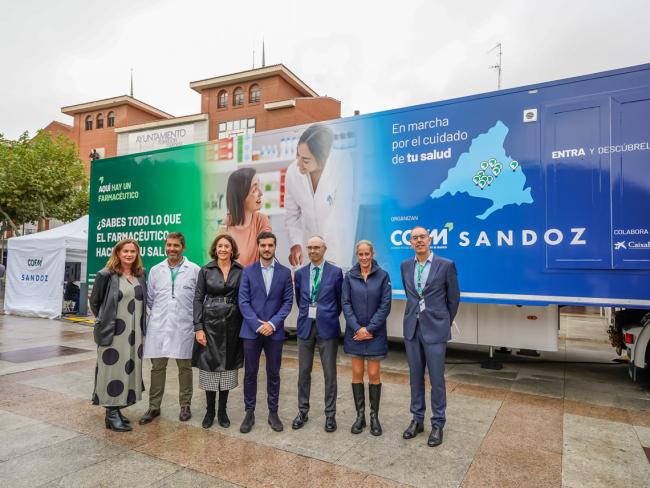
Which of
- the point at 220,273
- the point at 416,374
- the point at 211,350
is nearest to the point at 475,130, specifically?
the point at 416,374

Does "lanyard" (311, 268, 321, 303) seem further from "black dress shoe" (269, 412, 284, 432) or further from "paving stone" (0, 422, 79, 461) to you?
"paving stone" (0, 422, 79, 461)

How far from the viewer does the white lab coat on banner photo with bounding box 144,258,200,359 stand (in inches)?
163

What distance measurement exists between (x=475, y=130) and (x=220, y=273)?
3472mm

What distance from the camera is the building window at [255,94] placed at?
105 ft

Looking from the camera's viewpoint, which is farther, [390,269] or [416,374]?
[390,269]

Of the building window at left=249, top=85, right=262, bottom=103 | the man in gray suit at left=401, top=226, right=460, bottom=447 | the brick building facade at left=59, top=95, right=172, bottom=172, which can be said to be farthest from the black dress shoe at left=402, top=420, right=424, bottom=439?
the brick building facade at left=59, top=95, right=172, bottom=172

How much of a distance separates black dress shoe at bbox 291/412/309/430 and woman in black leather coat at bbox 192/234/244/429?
1.96 feet

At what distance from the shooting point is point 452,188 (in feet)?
18.1

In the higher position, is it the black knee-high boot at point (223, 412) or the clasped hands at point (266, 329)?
the clasped hands at point (266, 329)

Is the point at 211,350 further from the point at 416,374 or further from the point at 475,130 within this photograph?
the point at 475,130

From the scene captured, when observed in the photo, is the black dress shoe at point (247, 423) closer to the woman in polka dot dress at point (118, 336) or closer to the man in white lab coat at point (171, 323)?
the man in white lab coat at point (171, 323)

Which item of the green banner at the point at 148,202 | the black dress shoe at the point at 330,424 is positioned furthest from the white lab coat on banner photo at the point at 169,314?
the green banner at the point at 148,202

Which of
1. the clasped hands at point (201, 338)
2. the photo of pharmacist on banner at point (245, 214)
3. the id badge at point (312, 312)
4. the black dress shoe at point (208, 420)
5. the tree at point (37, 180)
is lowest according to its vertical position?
the black dress shoe at point (208, 420)

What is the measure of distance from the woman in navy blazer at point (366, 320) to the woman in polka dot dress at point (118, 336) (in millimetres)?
1886
